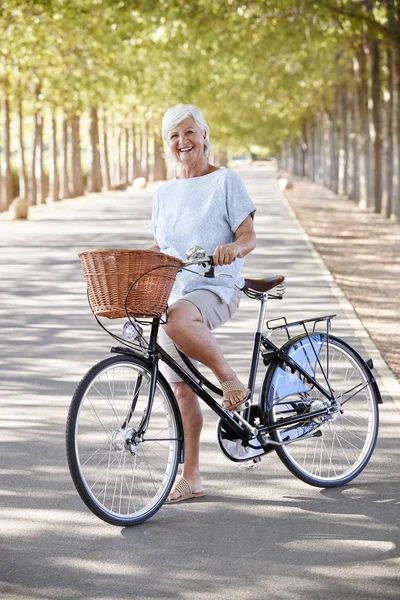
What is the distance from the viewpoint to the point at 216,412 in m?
5.65

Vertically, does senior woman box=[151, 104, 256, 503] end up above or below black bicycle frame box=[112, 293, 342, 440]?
above

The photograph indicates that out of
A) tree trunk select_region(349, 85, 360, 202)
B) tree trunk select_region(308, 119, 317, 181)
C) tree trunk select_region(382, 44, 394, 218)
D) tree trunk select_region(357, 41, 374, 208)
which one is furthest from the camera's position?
tree trunk select_region(308, 119, 317, 181)

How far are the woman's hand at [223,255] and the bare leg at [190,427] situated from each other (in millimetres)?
758

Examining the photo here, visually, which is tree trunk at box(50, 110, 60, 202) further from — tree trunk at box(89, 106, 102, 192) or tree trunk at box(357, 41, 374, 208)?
tree trunk at box(357, 41, 374, 208)

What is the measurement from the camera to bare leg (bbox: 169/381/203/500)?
5.81 m

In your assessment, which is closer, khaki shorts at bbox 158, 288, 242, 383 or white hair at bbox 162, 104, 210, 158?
khaki shorts at bbox 158, 288, 242, 383

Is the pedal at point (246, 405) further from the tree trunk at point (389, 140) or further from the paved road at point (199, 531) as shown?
the tree trunk at point (389, 140)

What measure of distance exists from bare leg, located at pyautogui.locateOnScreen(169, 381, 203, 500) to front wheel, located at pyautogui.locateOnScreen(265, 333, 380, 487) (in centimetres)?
36

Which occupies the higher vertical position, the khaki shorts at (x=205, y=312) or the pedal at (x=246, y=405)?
the khaki shorts at (x=205, y=312)

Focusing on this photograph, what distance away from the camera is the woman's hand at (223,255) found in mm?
5312

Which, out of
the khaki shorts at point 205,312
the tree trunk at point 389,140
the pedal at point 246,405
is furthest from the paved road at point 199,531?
the tree trunk at point 389,140

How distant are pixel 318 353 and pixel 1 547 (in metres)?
1.96

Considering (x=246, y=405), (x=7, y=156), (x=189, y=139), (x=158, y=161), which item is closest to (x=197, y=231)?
(x=189, y=139)

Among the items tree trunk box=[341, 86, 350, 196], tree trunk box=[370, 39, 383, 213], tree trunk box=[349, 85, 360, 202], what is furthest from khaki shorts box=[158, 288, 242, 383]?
tree trunk box=[341, 86, 350, 196]
